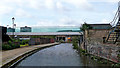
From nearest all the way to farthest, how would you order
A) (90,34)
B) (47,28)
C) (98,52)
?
(98,52)
(90,34)
(47,28)

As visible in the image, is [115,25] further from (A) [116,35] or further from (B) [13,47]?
(B) [13,47]

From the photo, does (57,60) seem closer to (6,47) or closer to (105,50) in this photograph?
(105,50)

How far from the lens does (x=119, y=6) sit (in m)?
12.7

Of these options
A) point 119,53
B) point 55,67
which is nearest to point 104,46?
point 119,53

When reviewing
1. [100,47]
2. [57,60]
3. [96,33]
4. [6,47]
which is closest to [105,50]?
[100,47]

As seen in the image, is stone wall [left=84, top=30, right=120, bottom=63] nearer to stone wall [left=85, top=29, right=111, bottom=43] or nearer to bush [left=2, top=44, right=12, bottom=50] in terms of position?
stone wall [left=85, top=29, right=111, bottom=43]

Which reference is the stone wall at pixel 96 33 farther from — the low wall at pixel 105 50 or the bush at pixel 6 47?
the bush at pixel 6 47

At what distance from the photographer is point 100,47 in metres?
14.5

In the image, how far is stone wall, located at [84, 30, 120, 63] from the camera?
11.2 m

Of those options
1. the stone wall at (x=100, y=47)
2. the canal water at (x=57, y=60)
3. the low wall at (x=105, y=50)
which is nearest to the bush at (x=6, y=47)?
the canal water at (x=57, y=60)

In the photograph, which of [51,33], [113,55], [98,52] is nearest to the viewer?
[113,55]

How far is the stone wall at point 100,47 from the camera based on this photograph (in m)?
11.2

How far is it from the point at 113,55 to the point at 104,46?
6.75 ft

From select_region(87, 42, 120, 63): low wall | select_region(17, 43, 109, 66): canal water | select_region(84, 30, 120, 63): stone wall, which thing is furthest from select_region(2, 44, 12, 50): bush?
select_region(87, 42, 120, 63): low wall
